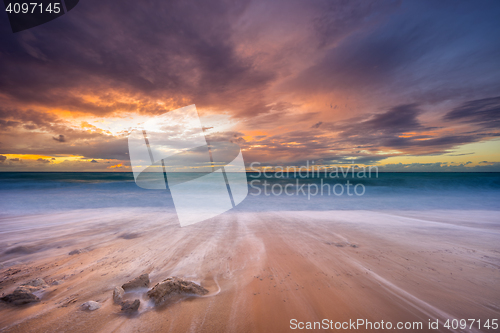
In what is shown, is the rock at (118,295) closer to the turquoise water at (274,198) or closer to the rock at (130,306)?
the rock at (130,306)

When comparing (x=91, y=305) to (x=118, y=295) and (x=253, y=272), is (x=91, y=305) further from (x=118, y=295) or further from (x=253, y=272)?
(x=253, y=272)

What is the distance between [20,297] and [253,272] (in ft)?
11.0

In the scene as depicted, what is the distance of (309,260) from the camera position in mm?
3924

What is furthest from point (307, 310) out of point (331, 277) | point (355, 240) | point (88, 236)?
point (88, 236)

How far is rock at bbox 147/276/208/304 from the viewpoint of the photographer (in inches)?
102

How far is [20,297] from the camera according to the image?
7.97ft

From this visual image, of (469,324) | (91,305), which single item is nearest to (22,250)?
(91,305)

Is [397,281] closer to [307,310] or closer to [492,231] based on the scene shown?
[307,310]

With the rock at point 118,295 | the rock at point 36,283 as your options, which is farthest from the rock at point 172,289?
the rock at point 36,283

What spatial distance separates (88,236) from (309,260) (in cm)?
619

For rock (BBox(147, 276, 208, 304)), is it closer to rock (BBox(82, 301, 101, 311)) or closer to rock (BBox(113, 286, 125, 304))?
rock (BBox(113, 286, 125, 304))

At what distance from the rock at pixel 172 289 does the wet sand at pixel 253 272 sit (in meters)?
0.12

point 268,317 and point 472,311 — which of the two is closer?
point 268,317

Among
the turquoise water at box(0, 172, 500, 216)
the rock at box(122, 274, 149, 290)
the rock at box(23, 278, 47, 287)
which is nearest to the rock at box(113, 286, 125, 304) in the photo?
the rock at box(122, 274, 149, 290)
